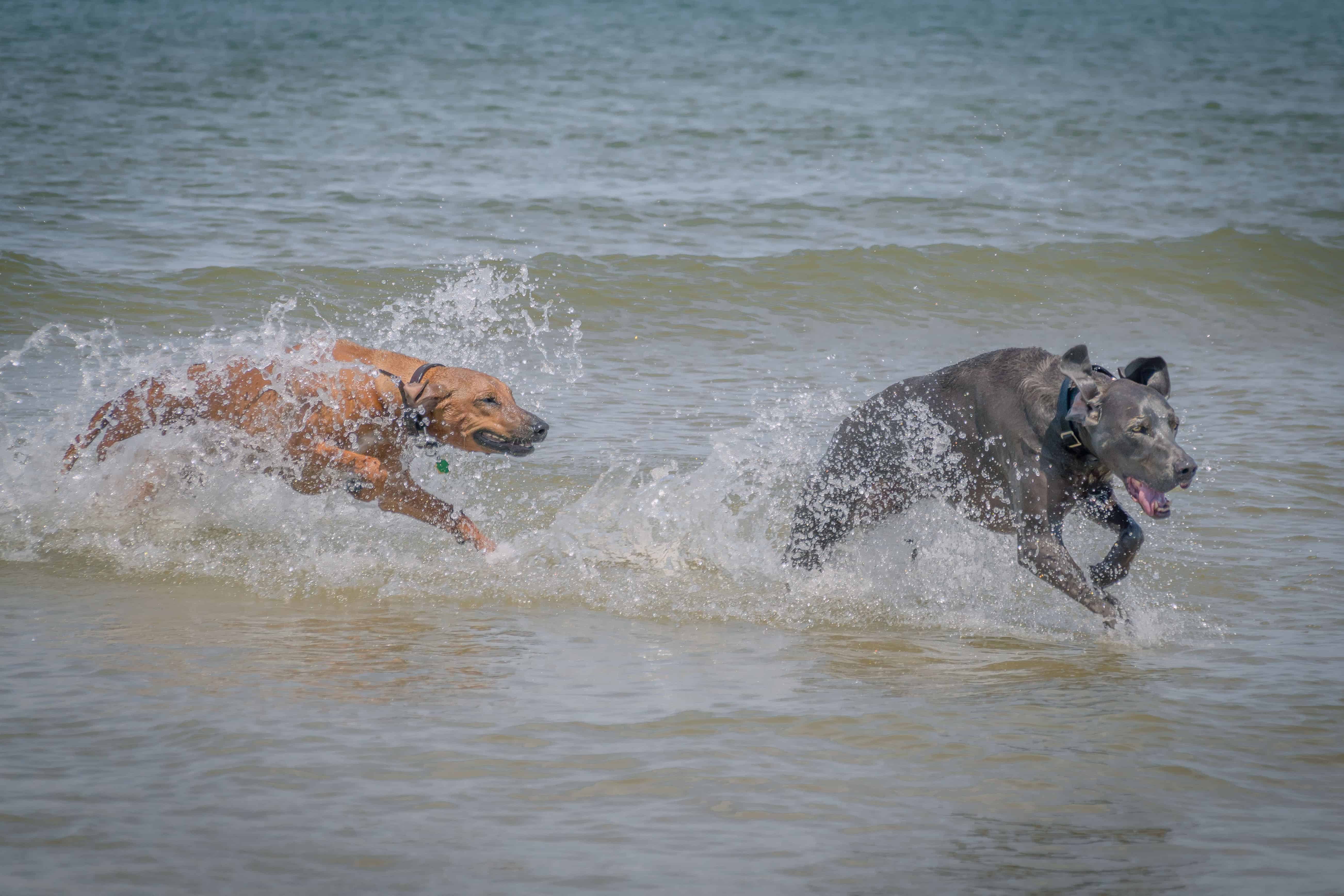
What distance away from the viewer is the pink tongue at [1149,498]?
5.11m

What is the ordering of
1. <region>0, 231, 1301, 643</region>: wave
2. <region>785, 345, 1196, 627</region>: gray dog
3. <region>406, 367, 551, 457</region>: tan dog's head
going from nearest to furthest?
<region>785, 345, 1196, 627</region>: gray dog → <region>0, 231, 1301, 643</region>: wave → <region>406, 367, 551, 457</region>: tan dog's head

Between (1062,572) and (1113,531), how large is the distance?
44cm

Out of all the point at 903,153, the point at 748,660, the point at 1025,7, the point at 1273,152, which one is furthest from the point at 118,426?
the point at 1025,7

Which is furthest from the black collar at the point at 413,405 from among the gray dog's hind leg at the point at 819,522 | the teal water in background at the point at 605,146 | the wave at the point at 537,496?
the teal water in background at the point at 605,146

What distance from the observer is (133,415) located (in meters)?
6.56

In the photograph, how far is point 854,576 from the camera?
6289 mm

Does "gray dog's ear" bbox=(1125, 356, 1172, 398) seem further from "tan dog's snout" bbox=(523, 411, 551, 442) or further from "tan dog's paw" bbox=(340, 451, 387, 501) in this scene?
"tan dog's paw" bbox=(340, 451, 387, 501)

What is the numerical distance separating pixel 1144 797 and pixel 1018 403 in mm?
2157

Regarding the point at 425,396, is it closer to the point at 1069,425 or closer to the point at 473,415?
the point at 473,415

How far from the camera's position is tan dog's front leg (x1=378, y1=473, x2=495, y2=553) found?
659 cm

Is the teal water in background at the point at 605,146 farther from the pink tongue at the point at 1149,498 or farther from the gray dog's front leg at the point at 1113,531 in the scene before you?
the pink tongue at the point at 1149,498

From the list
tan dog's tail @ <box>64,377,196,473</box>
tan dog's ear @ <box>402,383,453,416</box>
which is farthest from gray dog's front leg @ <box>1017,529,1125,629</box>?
tan dog's tail @ <box>64,377,196,473</box>

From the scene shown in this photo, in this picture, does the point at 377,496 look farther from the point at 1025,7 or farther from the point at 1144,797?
the point at 1025,7

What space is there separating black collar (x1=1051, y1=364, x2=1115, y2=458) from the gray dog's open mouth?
246 centimetres
